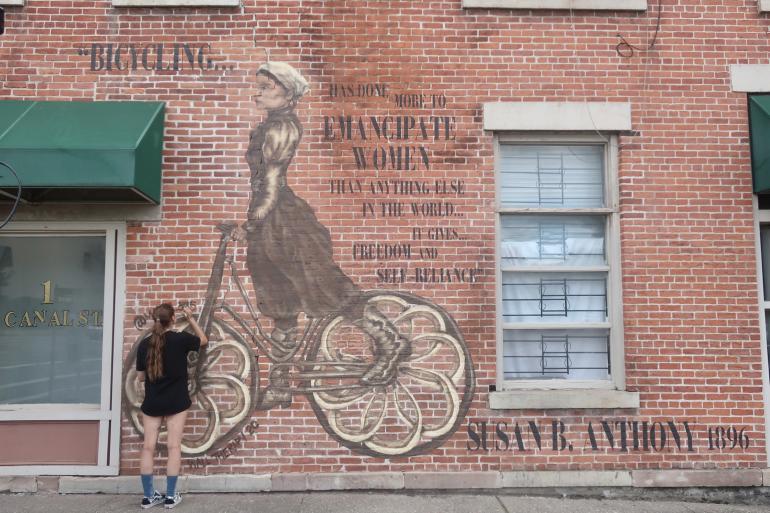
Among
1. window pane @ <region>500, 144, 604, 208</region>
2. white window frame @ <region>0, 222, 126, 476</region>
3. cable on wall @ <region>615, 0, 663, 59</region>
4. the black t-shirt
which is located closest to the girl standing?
the black t-shirt

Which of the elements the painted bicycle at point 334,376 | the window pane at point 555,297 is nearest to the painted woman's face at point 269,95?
the painted bicycle at point 334,376

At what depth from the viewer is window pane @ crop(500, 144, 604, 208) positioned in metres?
6.12

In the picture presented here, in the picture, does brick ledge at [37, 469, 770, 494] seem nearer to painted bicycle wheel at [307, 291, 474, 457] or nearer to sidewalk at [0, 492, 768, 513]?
sidewalk at [0, 492, 768, 513]

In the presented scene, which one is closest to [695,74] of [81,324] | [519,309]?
[519,309]

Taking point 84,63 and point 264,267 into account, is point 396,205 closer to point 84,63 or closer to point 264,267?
point 264,267

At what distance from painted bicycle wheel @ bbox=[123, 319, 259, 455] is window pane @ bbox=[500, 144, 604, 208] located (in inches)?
127

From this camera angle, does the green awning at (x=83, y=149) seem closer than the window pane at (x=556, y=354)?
Yes

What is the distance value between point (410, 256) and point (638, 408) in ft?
9.06

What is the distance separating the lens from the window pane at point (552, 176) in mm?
6121

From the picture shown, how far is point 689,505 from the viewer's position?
17.9 feet

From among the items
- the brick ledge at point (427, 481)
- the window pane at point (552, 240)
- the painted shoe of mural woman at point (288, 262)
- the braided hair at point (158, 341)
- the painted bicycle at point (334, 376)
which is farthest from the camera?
the window pane at point (552, 240)

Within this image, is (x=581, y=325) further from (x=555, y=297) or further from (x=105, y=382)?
(x=105, y=382)

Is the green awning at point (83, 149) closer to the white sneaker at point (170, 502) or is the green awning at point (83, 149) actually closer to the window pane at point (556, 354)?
the white sneaker at point (170, 502)

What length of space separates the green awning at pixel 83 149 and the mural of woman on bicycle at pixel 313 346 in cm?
97
